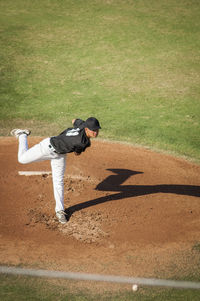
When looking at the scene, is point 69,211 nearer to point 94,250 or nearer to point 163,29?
point 94,250

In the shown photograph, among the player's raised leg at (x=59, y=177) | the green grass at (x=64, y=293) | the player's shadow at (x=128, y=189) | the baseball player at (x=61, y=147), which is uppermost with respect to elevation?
the baseball player at (x=61, y=147)

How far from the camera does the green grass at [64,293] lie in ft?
18.4

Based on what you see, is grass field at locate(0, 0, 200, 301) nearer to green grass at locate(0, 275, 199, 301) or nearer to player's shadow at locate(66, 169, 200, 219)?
player's shadow at locate(66, 169, 200, 219)

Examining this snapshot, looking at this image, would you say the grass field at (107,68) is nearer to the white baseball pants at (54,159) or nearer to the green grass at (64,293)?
the white baseball pants at (54,159)

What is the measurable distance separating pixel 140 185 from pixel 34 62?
29.0 ft

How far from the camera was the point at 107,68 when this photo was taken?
15.6 meters

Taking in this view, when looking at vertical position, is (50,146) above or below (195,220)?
above

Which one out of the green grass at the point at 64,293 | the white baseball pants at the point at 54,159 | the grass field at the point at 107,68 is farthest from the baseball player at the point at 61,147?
the grass field at the point at 107,68

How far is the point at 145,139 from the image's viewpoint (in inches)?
444

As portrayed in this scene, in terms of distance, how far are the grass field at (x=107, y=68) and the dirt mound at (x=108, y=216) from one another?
1.69 meters

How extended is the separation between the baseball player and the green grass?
1.59m

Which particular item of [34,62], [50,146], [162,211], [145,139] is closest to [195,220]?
[162,211]

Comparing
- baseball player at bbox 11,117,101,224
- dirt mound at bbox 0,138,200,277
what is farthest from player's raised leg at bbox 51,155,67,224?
dirt mound at bbox 0,138,200,277

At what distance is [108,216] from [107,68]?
30.1 feet
